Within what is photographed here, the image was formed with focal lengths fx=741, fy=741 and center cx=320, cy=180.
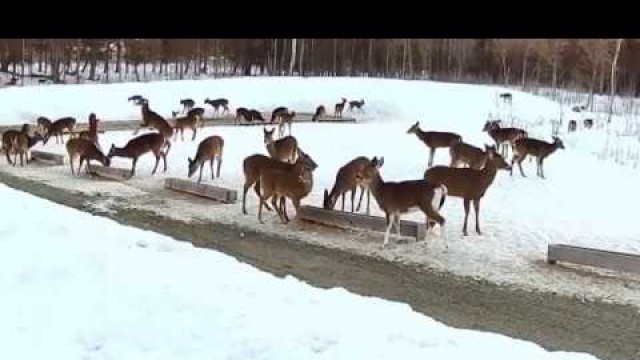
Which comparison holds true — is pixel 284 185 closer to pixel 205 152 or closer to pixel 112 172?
pixel 205 152

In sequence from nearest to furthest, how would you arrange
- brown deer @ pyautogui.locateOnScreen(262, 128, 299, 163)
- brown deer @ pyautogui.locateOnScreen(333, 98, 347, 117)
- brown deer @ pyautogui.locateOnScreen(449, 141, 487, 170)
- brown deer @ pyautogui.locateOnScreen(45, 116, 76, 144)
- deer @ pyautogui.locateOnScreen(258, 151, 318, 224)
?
deer @ pyautogui.locateOnScreen(258, 151, 318, 224), brown deer @ pyautogui.locateOnScreen(449, 141, 487, 170), brown deer @ pyautogui.locateOnScreen(262, 128, 299, 163), brown deer @ pyautogui.locateOnScreen(45, 116, 76, 144), brown deer @ pyautogui.locateOnScreen(333, 98, 347, 117)

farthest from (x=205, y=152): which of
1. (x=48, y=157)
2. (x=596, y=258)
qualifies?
(x=596, y=258)

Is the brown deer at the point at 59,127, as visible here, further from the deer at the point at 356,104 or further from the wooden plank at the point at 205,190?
the deer at the point at 356,104

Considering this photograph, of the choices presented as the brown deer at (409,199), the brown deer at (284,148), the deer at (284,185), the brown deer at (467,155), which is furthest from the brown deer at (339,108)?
the brown deer at (409,199)

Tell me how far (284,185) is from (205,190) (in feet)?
8.90

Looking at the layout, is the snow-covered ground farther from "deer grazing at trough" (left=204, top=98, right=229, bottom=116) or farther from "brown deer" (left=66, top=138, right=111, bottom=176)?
"deer grazing at trough" (left=204, top=98, right=229, bottom=116)

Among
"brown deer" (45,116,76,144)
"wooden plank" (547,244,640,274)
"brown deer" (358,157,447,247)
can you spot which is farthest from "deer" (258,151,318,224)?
"brown deer" (45,116,76,144)

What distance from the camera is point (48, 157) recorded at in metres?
20.2

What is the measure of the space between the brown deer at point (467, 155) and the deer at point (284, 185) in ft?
14.3

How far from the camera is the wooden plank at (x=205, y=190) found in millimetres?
15242

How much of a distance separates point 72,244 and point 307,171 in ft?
22.9

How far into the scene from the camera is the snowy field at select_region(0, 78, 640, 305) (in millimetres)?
11250

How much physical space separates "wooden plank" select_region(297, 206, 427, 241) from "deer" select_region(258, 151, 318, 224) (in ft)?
0.89
